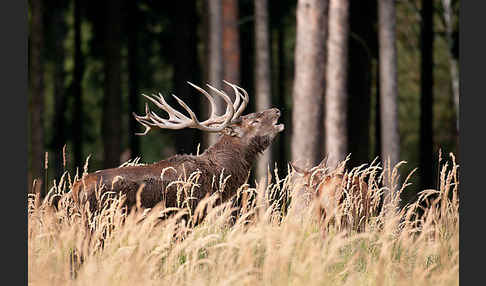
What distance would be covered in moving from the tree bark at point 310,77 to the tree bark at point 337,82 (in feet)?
1.13

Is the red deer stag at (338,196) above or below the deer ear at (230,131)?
below

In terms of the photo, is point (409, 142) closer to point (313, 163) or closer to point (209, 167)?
point (313, 163)

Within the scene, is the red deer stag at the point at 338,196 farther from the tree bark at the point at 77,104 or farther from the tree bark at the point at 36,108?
the tree bark at the point at 77,104

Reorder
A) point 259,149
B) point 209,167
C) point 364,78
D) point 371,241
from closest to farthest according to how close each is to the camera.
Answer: point 371,241 → point 209,167 → point 259,149 → point 364,78

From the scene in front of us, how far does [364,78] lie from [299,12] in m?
5.90

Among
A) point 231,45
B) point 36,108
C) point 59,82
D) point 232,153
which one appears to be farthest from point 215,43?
point 59,82

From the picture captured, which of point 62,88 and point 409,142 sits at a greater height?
point 62,88

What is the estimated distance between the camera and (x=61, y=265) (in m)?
5.81

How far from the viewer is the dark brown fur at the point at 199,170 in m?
6.77

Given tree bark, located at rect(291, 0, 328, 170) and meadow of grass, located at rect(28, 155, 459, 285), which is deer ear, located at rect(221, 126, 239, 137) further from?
tree bark, located at rect(291, 0, 328, 170)

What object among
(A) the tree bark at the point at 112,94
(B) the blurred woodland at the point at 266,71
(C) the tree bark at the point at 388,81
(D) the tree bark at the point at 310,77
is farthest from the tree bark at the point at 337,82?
(A) the tree bark at the point at 112,94

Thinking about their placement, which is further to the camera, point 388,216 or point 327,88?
point 327,88

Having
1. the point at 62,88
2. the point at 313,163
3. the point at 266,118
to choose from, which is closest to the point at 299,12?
the point at 313,163

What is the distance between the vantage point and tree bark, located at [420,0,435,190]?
476 inches
